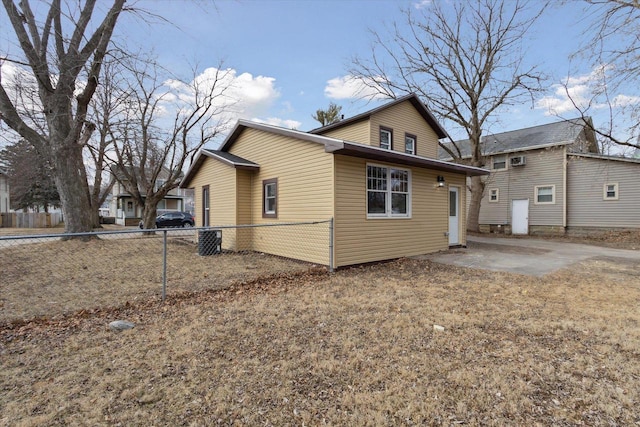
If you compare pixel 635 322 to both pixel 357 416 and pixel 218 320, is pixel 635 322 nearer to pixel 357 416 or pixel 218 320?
pixel 357 416

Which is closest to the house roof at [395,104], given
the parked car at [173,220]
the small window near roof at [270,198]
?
the small window near roof at [270,198]

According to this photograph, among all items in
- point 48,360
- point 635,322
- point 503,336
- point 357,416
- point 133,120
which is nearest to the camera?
point 357,416

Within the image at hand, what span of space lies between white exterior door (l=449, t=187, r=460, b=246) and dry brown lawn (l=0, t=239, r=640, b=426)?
6.12 m

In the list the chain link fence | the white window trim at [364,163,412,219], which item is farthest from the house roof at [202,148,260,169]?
the white window trim at [364,163,412,219]

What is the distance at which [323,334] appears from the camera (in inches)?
147

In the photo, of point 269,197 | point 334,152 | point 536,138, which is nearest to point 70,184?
point 269,197

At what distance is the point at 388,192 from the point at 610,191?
47.0 ft

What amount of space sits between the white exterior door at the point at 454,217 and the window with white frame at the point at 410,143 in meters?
2.24

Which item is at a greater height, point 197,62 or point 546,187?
point 197,62

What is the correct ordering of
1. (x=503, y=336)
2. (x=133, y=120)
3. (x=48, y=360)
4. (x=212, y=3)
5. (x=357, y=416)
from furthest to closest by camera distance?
(x=133, y=120), (x=212, y=3), (x=503, y=336), (x=48, y=360), (x=357, y=416)

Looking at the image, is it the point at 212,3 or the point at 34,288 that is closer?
the point at 34,288

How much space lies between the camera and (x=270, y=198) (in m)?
10.1

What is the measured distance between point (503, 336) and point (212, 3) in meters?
11.2

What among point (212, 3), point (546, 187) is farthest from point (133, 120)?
point (546, 187)
